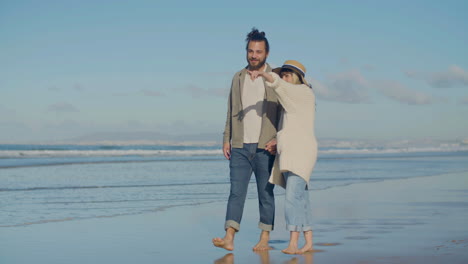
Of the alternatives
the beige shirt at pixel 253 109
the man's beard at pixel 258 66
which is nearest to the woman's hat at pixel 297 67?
the man's beard at pixel 258 66

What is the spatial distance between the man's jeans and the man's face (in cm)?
70

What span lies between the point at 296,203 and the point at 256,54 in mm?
1295

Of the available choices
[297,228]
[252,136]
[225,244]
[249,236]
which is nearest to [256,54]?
[252,136]

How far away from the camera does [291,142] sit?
4.75 metres

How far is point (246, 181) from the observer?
515 cm

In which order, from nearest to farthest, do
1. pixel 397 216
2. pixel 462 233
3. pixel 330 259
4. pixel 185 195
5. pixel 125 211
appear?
pixel 330 259
pixel 462 233
pixel 397 216
pixel 125 211
pixel 185 195

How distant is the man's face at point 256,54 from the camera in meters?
4.91

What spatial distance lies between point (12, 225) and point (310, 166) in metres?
3.67

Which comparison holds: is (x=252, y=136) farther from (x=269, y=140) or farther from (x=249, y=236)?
(x=249, y=236)

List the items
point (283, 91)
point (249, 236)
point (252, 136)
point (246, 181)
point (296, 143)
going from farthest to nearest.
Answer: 1. point (249, 236)
2. point (246, 181)
3. point (252, 136)
4. point (296, 143)
5. point (283, 91)

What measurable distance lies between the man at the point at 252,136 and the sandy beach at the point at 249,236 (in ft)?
0.99

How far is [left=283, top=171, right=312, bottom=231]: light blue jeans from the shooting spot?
15.8 feet

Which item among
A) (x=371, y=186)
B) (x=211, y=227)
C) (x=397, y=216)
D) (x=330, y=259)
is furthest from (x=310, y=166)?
(x=371, y=186)

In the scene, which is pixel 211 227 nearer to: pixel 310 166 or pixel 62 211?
pixel 310 166
